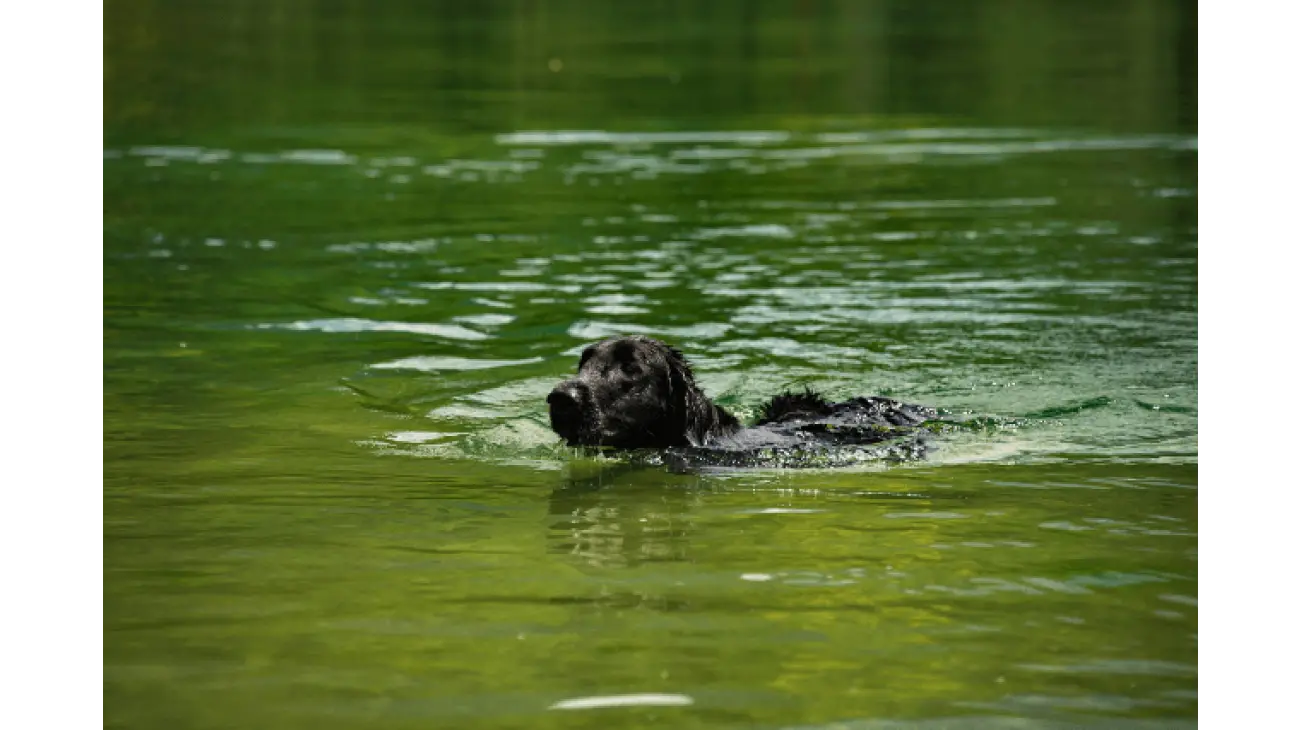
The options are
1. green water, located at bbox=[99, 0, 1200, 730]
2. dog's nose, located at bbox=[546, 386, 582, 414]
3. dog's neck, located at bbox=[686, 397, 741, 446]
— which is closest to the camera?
green water, located at bbox=[99, 0, 1200, 730]

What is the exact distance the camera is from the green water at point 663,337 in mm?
6738

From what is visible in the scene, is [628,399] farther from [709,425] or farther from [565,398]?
[709,425]

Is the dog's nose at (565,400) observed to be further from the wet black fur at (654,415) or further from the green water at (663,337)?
the green water at (663,337)

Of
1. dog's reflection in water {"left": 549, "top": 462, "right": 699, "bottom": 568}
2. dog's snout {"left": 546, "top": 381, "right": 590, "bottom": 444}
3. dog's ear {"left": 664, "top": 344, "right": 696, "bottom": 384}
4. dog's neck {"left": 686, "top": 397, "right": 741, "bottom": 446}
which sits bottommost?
dog's reflection in water {"left": 549, "top": 462, "right": 699, "bottom": 568}

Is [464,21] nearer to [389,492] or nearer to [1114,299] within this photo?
[1114,299]

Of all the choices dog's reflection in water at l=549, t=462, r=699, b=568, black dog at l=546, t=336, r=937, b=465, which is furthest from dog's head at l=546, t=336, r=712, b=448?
dog's reflection in water at l=549, t=462, r=699, b=568

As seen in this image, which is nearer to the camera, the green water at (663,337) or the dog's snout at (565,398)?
the green water at (663,337)

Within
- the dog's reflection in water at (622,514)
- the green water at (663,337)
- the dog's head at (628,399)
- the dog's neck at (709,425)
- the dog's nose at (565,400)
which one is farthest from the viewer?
the dog's neck at (709,425)

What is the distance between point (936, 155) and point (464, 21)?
25583 millimetres

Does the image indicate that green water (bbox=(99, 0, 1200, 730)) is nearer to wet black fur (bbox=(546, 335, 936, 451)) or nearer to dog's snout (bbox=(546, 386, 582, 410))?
wet black fur (bbox=(546, 335, 936, 451))

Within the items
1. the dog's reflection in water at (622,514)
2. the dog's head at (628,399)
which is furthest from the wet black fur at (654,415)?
the dog's reflection in water at (622,514)

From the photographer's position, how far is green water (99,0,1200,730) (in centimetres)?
674

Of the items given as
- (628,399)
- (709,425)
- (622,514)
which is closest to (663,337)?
(709,425)

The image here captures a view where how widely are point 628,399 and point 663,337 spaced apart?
4.22 meters
